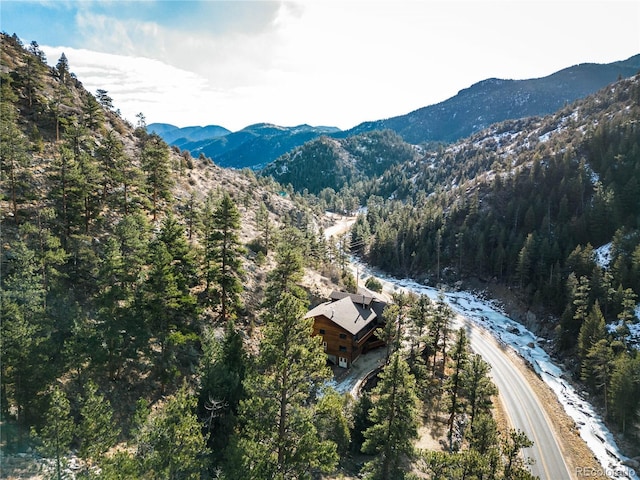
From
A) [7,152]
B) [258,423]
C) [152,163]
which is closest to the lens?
[258,423]

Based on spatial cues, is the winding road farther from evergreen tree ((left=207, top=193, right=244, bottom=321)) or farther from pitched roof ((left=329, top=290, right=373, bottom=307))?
evergreen tree ((left=207, top=193, right=244, bottom=321))

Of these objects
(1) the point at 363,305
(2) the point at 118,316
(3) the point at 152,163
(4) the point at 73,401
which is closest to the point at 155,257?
(2) the point at 118,316

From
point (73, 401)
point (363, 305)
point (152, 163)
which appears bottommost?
point (363, 305)

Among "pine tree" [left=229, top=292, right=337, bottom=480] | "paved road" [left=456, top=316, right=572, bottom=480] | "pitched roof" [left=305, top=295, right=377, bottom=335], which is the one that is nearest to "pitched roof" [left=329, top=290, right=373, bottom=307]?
"pitched roof" [left=305, top=295, right=377, bottom=335]

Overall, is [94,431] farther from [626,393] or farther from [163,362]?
[626,393]

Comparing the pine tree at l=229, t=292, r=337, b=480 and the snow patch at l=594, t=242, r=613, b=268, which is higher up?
the pine tree at l=229, t=292, r=337, b=480

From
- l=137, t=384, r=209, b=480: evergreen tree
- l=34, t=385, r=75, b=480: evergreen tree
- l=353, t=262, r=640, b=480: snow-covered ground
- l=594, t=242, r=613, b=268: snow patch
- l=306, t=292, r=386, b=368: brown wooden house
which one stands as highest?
l=34, t=385, r=75, b=480: evergreen tree

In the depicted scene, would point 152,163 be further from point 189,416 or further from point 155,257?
point 189,416
